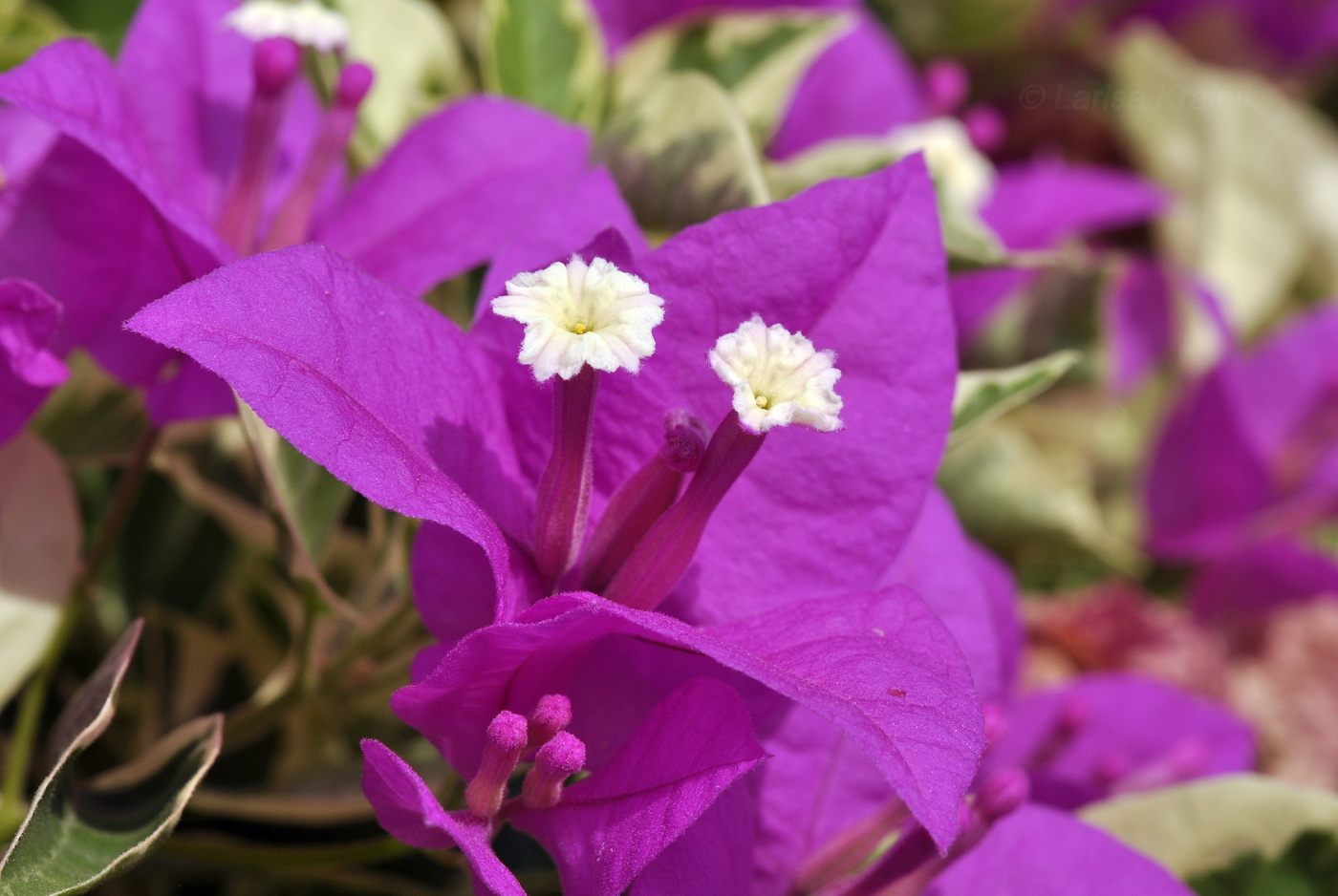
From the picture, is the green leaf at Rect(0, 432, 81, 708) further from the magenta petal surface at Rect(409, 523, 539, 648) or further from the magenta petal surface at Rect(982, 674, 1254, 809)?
the magenta petal surface at Rect(982, 674, 1254, 809)

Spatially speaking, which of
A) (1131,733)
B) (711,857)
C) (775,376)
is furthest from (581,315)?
(1131,733)

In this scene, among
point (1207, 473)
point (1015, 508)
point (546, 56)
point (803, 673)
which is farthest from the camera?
point (1207, 473)

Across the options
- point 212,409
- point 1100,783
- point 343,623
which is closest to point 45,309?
point 212,409

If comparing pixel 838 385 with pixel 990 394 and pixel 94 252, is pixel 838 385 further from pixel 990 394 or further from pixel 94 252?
pixel 94 252

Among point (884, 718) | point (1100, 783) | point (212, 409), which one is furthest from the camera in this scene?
point (1100, 783)

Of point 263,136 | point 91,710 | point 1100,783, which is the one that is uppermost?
point 263,136

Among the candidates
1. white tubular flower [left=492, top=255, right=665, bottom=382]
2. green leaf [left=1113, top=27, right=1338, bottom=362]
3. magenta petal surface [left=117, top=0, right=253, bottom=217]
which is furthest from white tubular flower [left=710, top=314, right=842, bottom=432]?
green leaf [left=1113, top=27, right=1338, bottom=362]

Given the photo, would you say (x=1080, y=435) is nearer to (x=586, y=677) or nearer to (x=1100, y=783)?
(x=1100, y=783)

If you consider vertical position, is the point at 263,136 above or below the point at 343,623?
above
